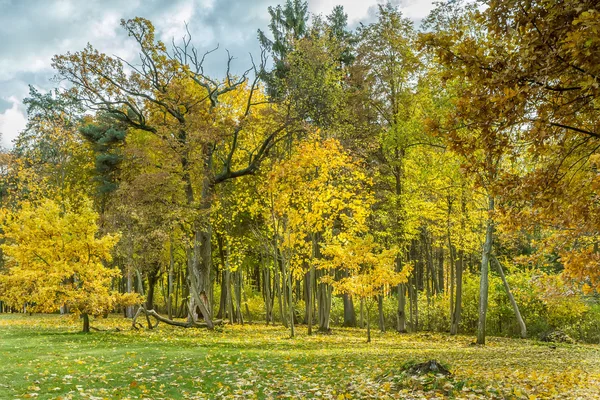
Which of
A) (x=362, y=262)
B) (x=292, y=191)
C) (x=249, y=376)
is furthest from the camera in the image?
(x=292, y=191)

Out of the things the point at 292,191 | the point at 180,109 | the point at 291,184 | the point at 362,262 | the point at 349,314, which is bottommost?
the point at 349,314

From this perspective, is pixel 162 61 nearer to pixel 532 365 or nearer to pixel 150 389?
pixel 150 389

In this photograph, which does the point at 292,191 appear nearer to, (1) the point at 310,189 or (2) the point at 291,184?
(2) the point at 291,184

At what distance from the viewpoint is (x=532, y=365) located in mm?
9539

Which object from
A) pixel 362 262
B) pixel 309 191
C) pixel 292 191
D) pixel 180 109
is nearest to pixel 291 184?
pixel 292 191

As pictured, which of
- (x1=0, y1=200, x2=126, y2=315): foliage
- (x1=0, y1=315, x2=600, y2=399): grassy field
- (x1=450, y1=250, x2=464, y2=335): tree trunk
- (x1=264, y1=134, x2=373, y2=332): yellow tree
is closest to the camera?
(x1=0, y1=315, x2=600, y2=399): grassy field

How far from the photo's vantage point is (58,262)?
1495 centimetres

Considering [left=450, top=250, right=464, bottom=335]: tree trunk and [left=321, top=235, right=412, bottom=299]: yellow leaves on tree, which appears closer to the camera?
[left=321, top=235, right=412, bottom=299]: yellow leaves on tree

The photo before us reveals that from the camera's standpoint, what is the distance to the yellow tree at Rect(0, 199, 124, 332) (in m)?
14.8

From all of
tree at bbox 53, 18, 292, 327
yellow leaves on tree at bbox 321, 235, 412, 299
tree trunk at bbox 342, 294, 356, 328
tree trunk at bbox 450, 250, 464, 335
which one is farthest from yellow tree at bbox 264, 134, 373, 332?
tree trunk at bbox 342, 294, 356, 328

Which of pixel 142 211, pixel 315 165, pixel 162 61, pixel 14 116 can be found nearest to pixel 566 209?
pixel 315 165

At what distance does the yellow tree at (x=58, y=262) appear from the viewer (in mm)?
14844

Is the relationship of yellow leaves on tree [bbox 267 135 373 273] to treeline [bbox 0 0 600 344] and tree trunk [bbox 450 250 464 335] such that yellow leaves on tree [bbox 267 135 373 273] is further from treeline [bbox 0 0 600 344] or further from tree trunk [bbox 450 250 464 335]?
tree trunk [bbox 450 250 464 335]

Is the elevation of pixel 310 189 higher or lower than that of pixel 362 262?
higher
